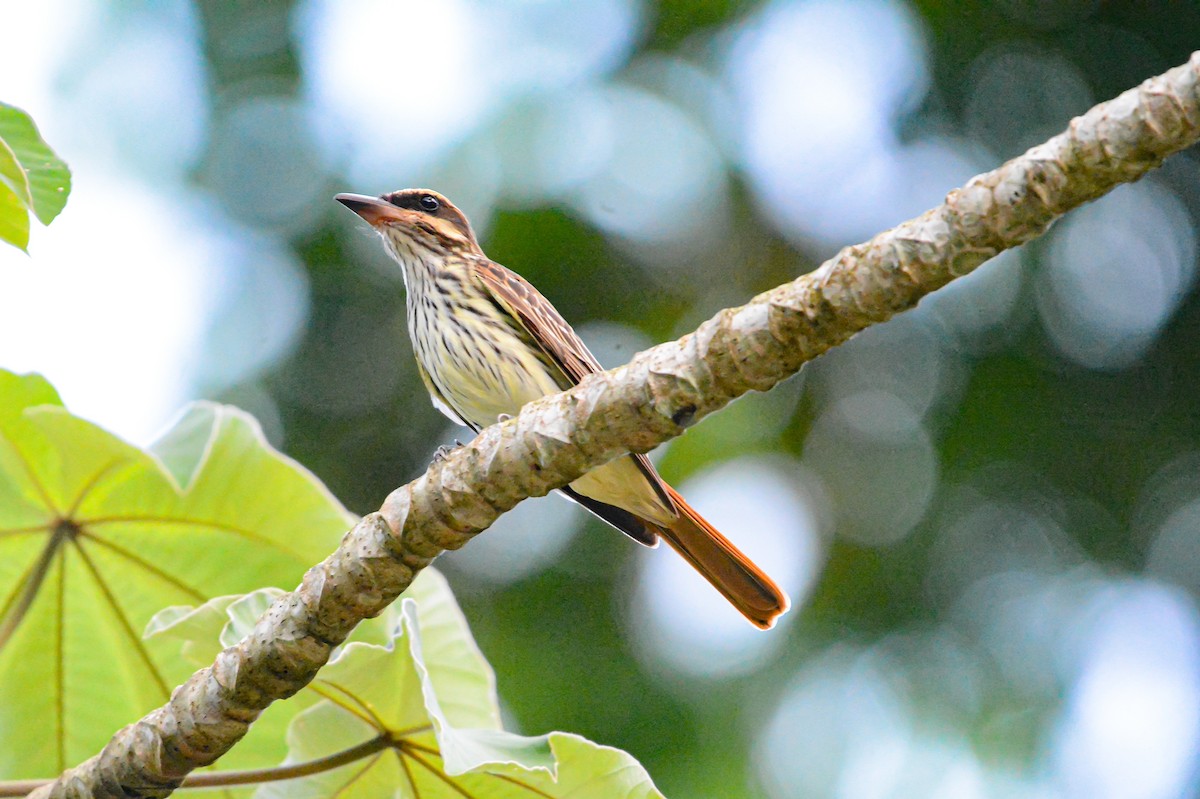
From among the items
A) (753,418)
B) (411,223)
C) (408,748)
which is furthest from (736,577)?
(753,418)

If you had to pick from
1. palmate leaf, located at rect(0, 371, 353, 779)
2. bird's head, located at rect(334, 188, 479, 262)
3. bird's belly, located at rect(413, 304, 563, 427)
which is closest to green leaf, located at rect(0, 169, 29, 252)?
palmate leaf, located at rect(0, 371, 353, 779)

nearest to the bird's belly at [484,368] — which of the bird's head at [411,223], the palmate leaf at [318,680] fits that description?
the bird's head at [411,223]

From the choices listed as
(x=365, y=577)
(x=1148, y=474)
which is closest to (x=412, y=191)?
(x=365, y=577)

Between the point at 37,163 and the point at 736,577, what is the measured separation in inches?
81.4

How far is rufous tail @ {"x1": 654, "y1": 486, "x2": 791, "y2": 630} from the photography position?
3.49m

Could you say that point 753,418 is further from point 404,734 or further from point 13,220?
point 13,220

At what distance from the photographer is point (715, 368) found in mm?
2055

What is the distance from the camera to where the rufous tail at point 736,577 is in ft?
11.4

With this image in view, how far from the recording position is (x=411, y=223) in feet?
14.1

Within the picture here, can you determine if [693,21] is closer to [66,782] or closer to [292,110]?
[292,110]

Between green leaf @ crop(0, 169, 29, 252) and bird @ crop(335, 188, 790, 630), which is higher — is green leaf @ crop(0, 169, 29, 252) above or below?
above

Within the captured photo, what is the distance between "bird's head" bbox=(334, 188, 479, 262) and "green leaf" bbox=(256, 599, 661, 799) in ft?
6.41

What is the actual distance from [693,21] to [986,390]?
8.39 feet

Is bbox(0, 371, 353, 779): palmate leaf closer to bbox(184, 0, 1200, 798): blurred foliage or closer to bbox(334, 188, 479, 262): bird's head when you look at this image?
bbox(334, 188, 479, 262): bird's head
